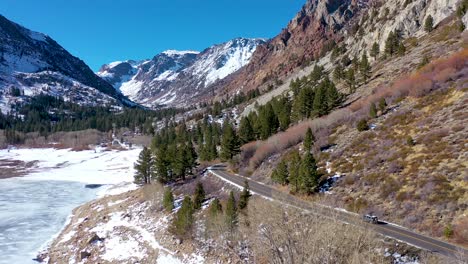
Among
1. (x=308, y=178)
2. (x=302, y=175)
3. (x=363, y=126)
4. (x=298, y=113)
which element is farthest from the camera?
(x=298, y=113)

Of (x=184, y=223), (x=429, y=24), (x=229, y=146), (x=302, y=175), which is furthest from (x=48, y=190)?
(x=429, y=24)

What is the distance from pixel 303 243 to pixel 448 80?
47860mm

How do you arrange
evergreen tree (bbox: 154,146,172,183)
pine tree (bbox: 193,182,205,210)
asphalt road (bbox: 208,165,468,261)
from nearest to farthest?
asphalt road (bbox: 208,165,468,261) → pine tree (bbox: 193,182,205,210) → evergreen tree (bbox: 154,146,172,183)

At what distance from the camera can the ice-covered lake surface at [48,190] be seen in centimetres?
4894

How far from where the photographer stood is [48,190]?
88438 mm

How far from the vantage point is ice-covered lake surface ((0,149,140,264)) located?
48938mm

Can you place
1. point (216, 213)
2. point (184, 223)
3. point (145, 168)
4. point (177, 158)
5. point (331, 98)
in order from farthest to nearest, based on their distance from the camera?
1. point (331, 98)
2. point (145, 168)
3. point (177, 158)
4. point (184, 223)
5. point (216, 213)

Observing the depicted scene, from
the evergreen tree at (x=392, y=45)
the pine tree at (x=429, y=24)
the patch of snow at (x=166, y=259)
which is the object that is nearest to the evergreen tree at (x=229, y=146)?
the patch of snow at (x=166, y=259)

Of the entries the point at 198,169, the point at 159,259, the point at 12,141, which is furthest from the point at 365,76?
the point at 12,141

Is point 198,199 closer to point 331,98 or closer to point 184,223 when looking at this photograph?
point 184,223

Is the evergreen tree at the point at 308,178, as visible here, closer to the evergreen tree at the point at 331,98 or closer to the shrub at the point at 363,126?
the shrub at the point at 363,126

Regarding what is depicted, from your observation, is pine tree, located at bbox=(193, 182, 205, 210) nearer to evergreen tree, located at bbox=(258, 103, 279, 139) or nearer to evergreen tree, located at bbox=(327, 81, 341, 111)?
evergreen tree, located at bbox=(258, 103, 279, 139)

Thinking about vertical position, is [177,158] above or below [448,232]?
above

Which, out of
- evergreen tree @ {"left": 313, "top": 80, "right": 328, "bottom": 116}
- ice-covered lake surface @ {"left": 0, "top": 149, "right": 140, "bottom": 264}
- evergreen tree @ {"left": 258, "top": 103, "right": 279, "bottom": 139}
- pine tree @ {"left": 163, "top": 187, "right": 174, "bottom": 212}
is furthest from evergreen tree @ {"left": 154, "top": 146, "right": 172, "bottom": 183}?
evergreen tree @ {"left": 313, "top": 80, "right": 328, "bottom": 116}
